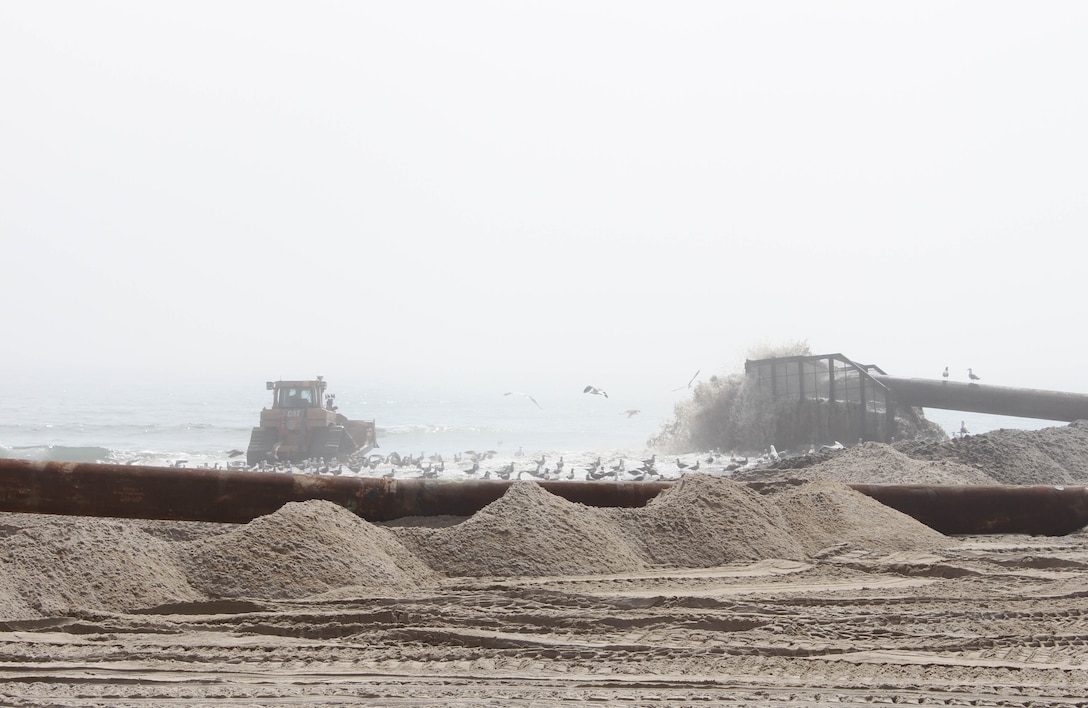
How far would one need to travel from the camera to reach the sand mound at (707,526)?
595 cm

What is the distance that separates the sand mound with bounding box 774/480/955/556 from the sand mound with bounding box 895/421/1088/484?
5083 millimetres

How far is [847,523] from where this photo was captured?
261 inches

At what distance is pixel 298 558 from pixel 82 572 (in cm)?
108

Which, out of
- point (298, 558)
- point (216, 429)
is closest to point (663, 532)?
point (298, 558)

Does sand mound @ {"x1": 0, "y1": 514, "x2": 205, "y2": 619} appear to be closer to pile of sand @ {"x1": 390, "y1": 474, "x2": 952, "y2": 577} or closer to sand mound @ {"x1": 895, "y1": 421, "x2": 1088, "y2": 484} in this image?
pile of sand @ {"x1": 390, "y1": 474, "x2": 952, "y2": 577}

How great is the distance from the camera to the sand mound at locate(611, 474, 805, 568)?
5.95 metres

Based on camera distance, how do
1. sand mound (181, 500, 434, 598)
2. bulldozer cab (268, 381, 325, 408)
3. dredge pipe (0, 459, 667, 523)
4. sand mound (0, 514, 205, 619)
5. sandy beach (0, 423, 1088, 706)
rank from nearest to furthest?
sandy beach (0, 423, 1088, 706) < sand mound (0, 514, 205, 619) < sand mound (181, 500, 434, 598) < dredge pipe (0, 459, 667, 523) < bulldozer cab (268, 381, 325, 408)

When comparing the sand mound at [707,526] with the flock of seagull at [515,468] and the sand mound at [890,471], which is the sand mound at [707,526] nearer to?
the sand mound at [890,471]

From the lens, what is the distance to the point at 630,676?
352cm

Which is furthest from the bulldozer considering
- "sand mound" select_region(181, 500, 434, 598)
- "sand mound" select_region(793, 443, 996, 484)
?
"sand mound" select_region(181, 500, 434, 598)

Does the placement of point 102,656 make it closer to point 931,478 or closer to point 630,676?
point 630,676

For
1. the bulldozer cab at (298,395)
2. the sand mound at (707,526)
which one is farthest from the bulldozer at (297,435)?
the sand mound at (707,526)

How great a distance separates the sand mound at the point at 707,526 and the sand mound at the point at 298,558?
5.01 feet

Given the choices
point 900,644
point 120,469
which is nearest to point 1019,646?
point 900,644
